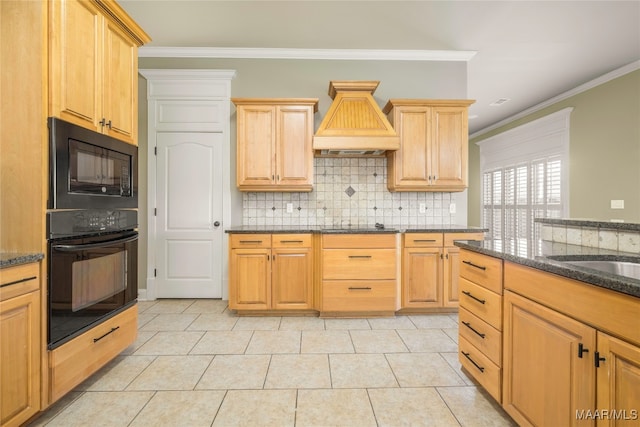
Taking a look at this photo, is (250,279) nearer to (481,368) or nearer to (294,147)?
(294,147)

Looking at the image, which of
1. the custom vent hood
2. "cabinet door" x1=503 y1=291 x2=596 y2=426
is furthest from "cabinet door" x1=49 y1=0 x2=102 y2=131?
"cabinet door" x1=503 y1=291 x2=596 y2=426

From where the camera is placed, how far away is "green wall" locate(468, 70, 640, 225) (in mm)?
3891

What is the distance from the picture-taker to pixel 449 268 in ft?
10.4

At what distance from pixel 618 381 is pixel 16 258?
7.92 feet

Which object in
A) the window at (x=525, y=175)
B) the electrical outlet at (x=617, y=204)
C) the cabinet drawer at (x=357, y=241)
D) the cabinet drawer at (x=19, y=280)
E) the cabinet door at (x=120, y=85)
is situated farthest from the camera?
Answer: the window at (x=525, y=175)

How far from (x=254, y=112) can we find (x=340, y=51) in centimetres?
131

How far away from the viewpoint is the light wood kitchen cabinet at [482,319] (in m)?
1.61

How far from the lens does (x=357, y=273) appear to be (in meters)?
3.05

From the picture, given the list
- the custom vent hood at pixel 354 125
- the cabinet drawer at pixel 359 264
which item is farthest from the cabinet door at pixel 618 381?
the custom vent hood at pixel 354 125

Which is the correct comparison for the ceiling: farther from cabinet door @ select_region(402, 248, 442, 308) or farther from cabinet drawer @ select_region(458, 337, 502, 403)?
cabinet drawer @ select_region(458, 337, 502, 403)

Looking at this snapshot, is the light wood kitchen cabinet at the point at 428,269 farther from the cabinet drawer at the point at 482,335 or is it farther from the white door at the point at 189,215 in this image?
the white door at the point at 189,215

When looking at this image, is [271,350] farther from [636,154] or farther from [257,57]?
[636,154]

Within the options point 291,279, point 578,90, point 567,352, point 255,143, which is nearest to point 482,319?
point 567,352

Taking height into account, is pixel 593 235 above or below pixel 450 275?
above
